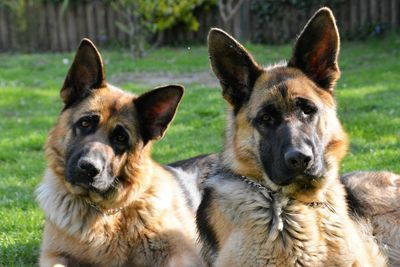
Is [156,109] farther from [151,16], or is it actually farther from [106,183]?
[151,16]

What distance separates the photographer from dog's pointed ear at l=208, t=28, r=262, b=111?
4.76 m

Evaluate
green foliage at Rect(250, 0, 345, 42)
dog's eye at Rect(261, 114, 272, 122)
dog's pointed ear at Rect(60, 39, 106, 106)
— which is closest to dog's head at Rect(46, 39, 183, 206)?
dog's pointed ear at Rect(60, 39, 106, 106)

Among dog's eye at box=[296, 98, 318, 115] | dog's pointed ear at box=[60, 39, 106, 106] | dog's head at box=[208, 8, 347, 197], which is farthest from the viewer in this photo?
dog's pointed ear at box=[60, 39, 106, 106]

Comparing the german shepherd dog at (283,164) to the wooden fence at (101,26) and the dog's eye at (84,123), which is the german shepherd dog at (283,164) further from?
the wooden fence at (101,26)

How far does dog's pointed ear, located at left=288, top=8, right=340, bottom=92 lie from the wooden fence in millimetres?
15844

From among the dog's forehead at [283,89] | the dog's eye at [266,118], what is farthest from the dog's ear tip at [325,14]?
the dog's eye at [266,118]

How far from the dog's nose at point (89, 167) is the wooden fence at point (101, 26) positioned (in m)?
16.2

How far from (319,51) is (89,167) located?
183cm

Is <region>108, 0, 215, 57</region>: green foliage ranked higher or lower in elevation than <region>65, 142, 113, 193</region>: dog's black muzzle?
lower

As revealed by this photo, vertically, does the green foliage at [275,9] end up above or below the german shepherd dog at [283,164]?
below

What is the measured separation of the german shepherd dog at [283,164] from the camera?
4.48 metres

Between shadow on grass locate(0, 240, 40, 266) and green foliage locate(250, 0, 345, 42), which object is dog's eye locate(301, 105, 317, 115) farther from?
green foliage locate(250, 0, 345, 42)

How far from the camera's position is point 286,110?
4.54m

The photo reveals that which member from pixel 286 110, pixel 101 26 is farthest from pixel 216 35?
pixel 101 26
